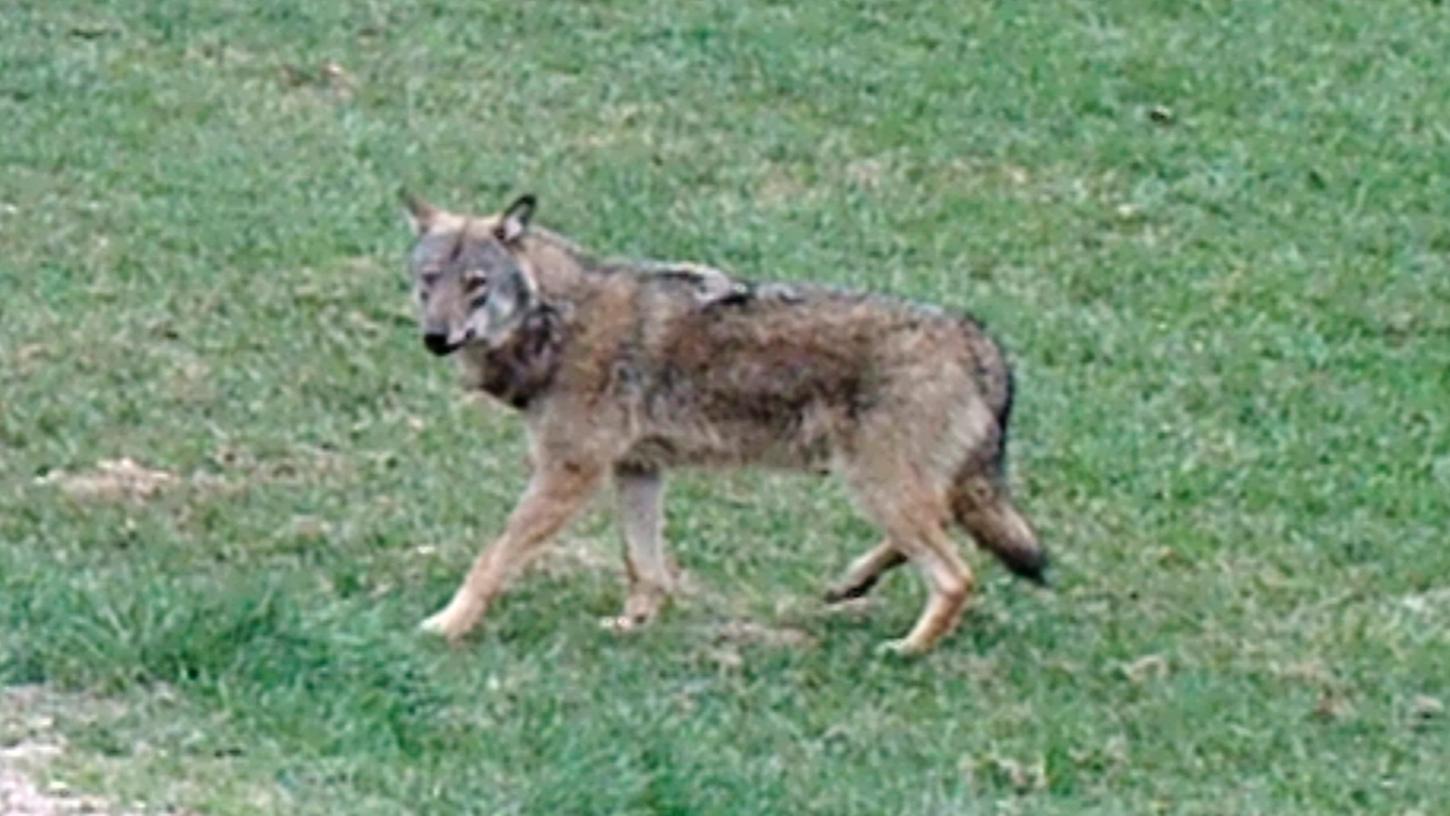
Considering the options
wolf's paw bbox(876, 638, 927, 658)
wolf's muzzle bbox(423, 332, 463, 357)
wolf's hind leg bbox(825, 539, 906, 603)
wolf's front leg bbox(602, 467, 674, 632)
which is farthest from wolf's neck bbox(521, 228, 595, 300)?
wolf's paw bbox(876, 638, 927, 658)

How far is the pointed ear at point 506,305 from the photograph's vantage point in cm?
1004

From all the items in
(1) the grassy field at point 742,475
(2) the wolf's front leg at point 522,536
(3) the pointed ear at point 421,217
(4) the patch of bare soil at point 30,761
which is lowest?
(1) the grassy field at point 742,475

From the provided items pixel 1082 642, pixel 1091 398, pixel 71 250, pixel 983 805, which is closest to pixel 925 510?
pixel 1082 642

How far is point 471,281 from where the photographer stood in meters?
10.0

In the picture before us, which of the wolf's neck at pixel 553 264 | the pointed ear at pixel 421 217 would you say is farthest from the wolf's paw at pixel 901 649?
the pointed ear at pixel 421 217

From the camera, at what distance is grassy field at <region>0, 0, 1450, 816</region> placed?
27.8 ft

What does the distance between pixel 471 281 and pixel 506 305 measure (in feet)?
0.38

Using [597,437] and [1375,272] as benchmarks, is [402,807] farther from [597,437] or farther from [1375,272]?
[1375,272]

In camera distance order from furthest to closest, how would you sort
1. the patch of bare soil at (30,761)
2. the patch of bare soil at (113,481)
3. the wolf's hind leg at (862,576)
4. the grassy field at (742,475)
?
1. the patch of bare soil at (113,481)
2. the wolf's hind leg at (862,576)
3. the grassy field at (742,475)
4. the patch of bare soil at (30,761)

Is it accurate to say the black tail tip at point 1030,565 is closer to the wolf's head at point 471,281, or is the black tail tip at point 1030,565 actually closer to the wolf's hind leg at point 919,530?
the wolf's hind leg at point 919,530

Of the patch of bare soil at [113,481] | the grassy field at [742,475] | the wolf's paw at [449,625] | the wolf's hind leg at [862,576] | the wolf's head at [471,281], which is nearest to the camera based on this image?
the grassy field at [742,475]

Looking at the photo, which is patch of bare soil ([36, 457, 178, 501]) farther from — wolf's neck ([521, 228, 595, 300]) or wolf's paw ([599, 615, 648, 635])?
wolf's paw ([599, 615, 648, 635])

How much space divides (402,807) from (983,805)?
1531mm

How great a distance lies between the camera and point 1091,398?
12.5 meters
